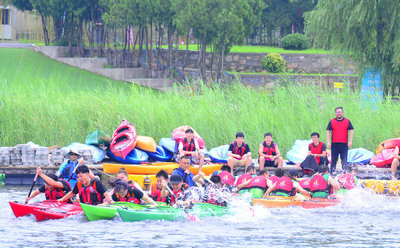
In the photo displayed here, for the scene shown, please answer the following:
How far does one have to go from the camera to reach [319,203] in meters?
14.5

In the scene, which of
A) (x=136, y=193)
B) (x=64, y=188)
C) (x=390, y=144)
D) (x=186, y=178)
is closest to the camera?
(x=136, y=193)

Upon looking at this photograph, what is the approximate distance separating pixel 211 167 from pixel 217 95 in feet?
15.8

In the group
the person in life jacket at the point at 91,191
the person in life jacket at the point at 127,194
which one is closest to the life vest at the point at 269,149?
the person in life jacket at the point at 127,194

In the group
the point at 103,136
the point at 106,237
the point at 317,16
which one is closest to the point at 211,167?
the point at 103,136

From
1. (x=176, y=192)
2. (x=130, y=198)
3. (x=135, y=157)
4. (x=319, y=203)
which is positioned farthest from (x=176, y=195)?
(x=135, y=157)

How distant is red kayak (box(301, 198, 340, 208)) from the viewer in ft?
47.5

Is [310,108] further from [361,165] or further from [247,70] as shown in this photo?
[247,70]

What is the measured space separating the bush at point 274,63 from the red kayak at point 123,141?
59.2 ft

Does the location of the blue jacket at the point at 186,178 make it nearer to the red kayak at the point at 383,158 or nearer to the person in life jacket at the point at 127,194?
the person in life jacket at the point at 127,194

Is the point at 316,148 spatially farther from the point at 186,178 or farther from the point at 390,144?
the point at 186,178

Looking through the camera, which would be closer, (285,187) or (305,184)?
(285,187)

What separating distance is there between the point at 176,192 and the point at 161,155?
4.35 m

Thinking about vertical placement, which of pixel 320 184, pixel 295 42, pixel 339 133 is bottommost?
pixel 320 184

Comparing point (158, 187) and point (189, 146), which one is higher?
point (189, 146)
